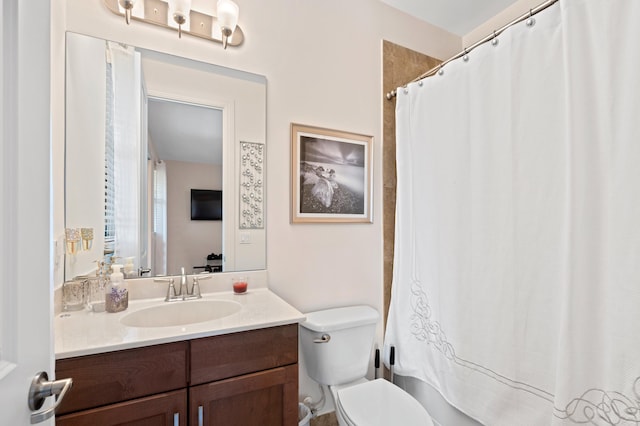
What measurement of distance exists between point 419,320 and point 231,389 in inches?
41.8

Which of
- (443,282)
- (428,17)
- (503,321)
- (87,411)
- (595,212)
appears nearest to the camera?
(87,411)

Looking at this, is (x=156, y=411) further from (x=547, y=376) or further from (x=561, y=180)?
(x=561, y=180)

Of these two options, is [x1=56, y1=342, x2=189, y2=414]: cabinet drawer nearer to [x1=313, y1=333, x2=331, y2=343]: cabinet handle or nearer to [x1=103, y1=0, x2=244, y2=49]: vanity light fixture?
[x1=313, y1=333, x2=331, y2=343]: cabinet handle

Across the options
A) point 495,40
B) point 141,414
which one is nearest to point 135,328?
point 141,414

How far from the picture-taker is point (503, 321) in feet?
4.14

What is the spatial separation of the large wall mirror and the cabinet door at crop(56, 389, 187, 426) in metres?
0.59

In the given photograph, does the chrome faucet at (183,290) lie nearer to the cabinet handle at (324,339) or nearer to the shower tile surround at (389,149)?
the cabinet handle at (324,339)

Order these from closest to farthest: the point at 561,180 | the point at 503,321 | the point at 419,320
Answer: the point at 561,180, the point at 503,321, the point at 419,320

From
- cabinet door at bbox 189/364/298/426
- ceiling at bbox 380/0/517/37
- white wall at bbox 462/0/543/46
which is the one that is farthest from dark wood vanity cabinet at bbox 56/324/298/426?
white wall at bbox 462/0/543/46

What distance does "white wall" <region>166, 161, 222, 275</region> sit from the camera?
4.76ft

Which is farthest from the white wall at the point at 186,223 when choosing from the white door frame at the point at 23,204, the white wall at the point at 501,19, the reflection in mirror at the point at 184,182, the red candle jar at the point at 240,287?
the white wall at the point at 501,19

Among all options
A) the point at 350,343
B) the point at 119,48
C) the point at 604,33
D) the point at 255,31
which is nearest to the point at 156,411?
the point at 350,343

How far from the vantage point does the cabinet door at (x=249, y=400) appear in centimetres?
101

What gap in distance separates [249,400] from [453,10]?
8.10 feet
